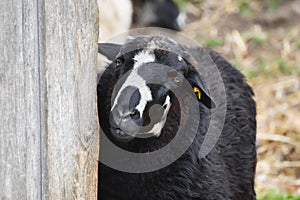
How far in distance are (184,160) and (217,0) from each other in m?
6.29

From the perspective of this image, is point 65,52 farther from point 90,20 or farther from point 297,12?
point 297,12

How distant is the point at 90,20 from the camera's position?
328 centimetres

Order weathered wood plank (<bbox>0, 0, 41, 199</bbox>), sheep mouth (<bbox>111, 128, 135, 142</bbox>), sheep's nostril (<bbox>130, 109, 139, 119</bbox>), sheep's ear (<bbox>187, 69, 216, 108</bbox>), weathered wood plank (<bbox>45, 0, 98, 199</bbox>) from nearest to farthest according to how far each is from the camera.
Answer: weathered wood plank (<bbox>0, 0, 41, 199</bbox>) → weathered wood plank (<bbox>45, 0, 98, 199</bbox>) → sheep's nostril (<bbox>130, 109, 139, 119</bbox>) → sheep mouth (<bbox>111, 128, 135, 142</bbox>) → sheep's ear (<bbox>187, 69, 216, 108</bbox>)

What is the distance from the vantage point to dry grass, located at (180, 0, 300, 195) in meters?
6.70

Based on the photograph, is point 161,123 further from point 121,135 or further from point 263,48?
point 263,48

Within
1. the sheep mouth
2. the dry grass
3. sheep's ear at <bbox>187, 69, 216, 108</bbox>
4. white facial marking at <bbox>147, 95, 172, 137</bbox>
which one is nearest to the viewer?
the sheep mouth

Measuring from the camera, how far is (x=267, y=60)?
28.2 ft

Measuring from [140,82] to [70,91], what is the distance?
45 cm

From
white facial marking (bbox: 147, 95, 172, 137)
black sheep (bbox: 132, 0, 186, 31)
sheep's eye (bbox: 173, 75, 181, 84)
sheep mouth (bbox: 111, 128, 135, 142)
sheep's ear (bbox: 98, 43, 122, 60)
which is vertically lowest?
sheep mouth (bbox: 111, 128, 135, 142)

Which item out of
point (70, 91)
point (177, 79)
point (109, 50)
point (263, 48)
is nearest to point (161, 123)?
point (177, 79)

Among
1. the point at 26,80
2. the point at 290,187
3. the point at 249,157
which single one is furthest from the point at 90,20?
the point at 290,187

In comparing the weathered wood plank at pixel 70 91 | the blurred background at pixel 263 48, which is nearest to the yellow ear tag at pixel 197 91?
the weathered wood plank at pixel 70 91

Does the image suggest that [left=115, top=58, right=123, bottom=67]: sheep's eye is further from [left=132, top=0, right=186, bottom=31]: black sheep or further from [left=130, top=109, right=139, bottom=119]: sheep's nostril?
[left=132, top=0, right=186, bottom=31]: black sheep

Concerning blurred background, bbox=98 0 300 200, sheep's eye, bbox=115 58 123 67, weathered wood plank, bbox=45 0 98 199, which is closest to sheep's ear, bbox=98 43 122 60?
sheep's eye, bbox=115 58 123 67
